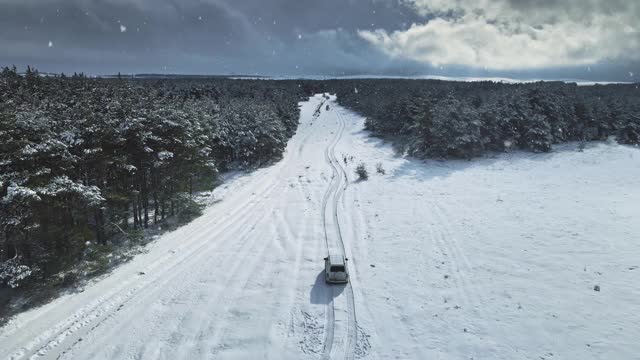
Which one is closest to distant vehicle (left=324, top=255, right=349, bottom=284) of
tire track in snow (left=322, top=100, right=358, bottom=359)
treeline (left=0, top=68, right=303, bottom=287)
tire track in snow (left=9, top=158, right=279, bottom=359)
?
tire track in snow (left=322, top=100, right=358, bottom=359)

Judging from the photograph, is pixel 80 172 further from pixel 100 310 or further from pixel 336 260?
pixel 336 260

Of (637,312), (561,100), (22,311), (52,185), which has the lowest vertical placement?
(22,311)

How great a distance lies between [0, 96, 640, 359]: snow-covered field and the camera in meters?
18.5

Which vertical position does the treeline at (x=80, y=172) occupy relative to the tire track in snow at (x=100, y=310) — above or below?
above

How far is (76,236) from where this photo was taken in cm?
2495

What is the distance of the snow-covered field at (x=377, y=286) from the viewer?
60.7 feet

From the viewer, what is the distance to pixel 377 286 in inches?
955

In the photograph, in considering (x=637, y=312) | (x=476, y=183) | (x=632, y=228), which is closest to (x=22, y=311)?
(x=637, y=312)

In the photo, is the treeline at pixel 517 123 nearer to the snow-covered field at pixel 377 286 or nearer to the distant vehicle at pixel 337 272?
the snow-covered field at pixel 377 286

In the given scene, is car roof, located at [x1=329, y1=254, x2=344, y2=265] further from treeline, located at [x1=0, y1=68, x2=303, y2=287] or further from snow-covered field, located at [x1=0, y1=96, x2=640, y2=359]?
treeline, located at [x1=0, y1=68, x2=303, y2=287]

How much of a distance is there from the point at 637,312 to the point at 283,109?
270ft

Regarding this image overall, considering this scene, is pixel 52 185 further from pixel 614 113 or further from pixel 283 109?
pixel 614 113

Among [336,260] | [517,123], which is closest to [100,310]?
[336,260]

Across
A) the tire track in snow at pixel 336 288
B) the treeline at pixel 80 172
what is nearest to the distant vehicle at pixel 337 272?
the tire track in snow at pixel 336 288
